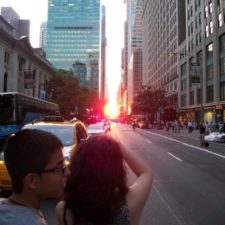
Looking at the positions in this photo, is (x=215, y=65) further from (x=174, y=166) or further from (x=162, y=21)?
(x=162, y=21)

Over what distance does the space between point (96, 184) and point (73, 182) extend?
15cm

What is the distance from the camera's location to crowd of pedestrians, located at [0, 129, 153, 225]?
2.13 m

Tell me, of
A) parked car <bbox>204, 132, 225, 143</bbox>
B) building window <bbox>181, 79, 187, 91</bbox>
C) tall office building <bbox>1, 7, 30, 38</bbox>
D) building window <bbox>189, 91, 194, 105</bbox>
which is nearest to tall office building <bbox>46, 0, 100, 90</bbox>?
tall office building <bbox>1, 7, 30, 38</bbox>

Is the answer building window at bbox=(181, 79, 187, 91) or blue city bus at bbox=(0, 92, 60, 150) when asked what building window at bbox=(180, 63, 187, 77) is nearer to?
building window at bbox=(181, 79, 187, 91)

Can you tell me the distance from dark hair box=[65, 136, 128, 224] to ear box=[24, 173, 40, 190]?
58 cm

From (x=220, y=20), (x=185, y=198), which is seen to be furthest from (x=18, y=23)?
(x=185, y=198)

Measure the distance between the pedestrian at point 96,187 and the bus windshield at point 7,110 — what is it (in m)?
25.3

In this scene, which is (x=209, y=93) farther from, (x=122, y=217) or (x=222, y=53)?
(x=122, y=217)

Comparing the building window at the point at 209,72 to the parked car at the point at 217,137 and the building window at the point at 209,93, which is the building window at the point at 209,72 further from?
the parked car at the point at 217,137

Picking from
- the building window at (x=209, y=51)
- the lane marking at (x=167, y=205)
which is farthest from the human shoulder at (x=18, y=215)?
the building window at (x=209, y=51)

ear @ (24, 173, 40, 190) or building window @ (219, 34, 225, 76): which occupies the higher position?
building window @ (219, 34, 225, 76)

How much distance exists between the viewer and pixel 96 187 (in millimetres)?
2689

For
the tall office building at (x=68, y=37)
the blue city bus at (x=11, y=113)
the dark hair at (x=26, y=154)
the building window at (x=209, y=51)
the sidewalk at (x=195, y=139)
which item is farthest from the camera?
the tall office building at (x=68, y=37)

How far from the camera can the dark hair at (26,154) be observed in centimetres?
213
